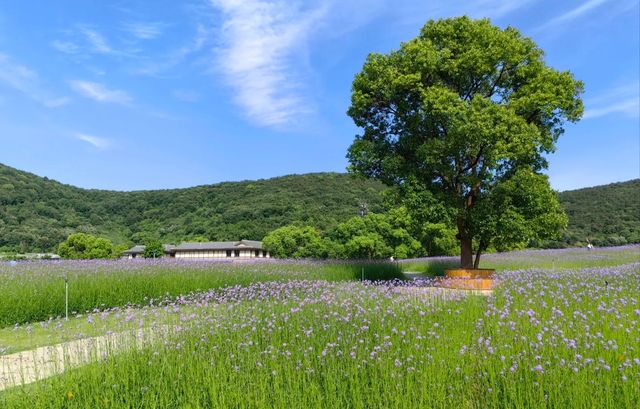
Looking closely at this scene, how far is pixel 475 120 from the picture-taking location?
13766 millimetres

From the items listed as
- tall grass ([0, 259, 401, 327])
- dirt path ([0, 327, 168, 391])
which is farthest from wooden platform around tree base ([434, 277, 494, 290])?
dirt path ([0, 327, 168, 391])

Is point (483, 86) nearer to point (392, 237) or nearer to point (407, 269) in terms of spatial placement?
point (407, 269)

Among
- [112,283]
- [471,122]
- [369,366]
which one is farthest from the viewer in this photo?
[471,122]

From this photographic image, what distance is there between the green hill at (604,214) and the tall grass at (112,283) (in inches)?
1751

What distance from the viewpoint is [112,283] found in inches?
469

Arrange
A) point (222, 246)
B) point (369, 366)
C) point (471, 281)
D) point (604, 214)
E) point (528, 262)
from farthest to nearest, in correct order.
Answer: point (222, 246), point (604, 214), point (528, 262), point (471, 281), point (369, 366)

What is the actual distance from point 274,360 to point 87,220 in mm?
72362

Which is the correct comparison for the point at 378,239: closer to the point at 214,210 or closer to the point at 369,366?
the point at 369,366

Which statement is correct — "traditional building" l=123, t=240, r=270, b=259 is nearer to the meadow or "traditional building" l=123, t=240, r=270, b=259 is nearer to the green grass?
the green grass

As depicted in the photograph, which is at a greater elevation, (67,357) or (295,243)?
(295,243)

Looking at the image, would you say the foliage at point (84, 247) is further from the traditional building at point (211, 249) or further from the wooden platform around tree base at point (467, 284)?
the wooden platform around tree base at point (467, 284)

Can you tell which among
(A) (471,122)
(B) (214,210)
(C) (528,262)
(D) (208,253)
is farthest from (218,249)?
(A) (471,122)

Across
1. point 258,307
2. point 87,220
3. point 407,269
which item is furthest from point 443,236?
point 87,220

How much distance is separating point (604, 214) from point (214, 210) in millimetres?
58985
